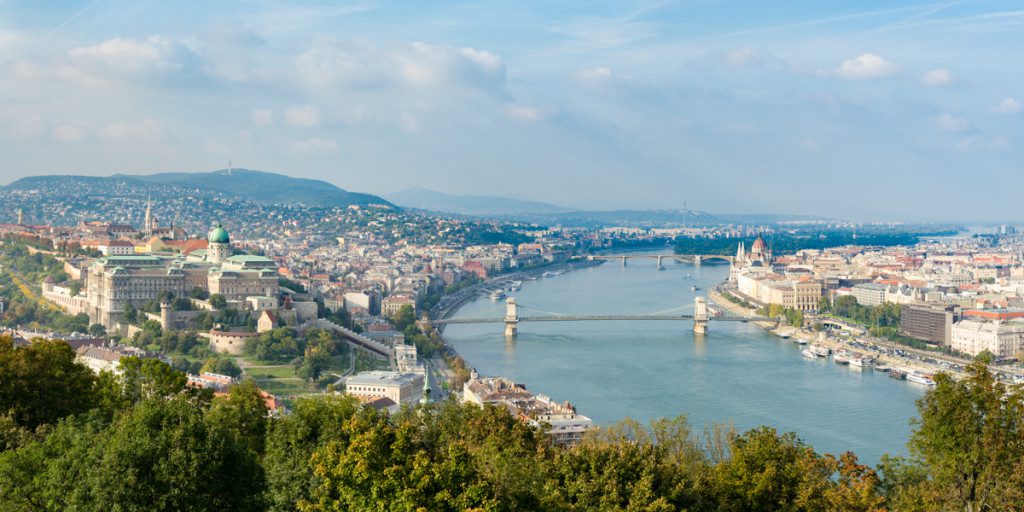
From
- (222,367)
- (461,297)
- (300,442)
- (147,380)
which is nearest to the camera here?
(300,442)

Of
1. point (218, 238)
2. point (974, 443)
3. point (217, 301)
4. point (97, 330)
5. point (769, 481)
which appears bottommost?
point (97, 330)

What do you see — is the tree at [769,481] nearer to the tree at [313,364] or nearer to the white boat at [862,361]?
the tree at [313,364]

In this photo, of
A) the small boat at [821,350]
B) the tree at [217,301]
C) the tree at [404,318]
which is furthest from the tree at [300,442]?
the tree at [404,318]

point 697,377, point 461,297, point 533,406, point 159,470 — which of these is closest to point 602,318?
point 697,377

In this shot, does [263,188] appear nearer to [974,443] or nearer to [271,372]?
[271,372]

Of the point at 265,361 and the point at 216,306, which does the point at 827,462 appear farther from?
the point at 216,306

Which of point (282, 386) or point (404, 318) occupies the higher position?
point (404, 318)

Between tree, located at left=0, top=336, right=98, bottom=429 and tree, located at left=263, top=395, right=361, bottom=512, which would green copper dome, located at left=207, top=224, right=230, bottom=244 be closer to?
tree, located at left=0, top=336, right=98, bottom=429

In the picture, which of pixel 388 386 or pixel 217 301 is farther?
pixel 217 301
